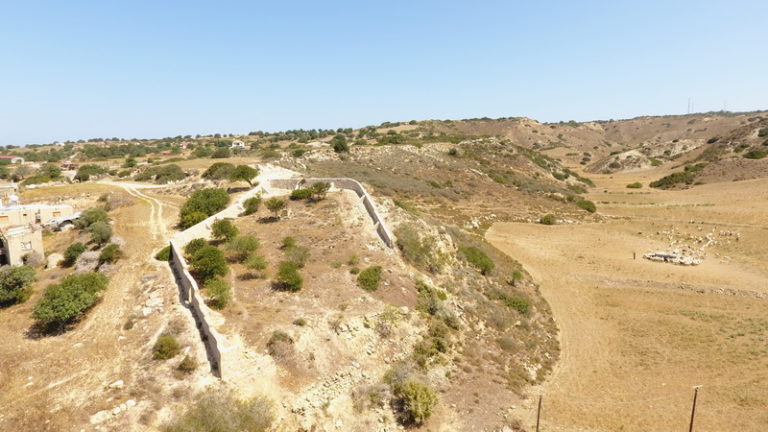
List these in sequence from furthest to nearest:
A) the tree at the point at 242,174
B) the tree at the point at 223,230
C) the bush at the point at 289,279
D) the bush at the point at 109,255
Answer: the tree at the point at 242,174 < the tree at the point at 223,230 < the bush at the point at 109,255 < the bush at the point at 289,279

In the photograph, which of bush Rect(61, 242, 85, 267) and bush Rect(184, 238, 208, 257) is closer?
bush Rect(184, 238, 208, 257)

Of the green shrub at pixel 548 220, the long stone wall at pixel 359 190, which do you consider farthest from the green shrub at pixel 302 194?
the green shrub at pixel 548 220

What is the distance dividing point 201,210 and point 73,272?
9600mm

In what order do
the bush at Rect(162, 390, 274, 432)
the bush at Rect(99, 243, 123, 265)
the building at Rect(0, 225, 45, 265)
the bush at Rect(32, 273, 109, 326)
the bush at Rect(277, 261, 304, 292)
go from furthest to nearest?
the building at Rect(0, 225, 45, 265) → the bush at Rect(99, 243, 123, 265) → the bush at Rect(277, 261, 304, 292) → the bush at Rect(32, 273, 109, 326) → the bush at Rect(162, 390, 274, 432)

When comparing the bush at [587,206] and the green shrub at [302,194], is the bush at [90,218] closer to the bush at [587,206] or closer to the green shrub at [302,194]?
the green shrub at [302,194]

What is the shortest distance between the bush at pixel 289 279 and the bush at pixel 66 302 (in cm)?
877

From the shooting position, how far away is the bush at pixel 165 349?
1518 cm

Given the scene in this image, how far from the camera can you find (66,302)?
1786cm

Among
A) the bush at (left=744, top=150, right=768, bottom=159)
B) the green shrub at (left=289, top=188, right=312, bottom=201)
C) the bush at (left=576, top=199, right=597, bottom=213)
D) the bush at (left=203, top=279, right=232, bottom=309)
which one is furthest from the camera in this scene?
the bush at (left=744, top=150, right=768, bottom=159)

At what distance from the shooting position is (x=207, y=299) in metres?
18.7

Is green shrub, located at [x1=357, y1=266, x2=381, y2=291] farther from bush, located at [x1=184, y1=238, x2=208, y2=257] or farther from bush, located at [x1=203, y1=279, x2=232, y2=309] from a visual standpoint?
bush, located at [x1=184, y1=238, x2=208, y2=257]

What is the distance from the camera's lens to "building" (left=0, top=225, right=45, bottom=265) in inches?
1040

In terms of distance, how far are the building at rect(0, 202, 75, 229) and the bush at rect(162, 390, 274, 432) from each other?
99.1 feet

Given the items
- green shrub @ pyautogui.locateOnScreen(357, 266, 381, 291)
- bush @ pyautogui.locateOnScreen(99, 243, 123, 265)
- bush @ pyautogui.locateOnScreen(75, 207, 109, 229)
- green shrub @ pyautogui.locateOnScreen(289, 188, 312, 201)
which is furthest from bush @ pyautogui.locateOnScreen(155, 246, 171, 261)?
green shrub @ pyautogui.locateOnScreen(357, 266, 381, 291)
